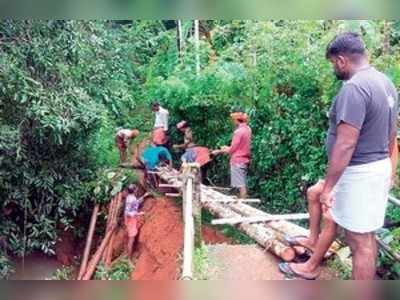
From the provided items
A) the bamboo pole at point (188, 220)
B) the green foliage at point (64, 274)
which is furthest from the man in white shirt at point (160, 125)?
the green foliage at point (64, 274)

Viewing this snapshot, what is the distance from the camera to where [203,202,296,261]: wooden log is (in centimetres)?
204

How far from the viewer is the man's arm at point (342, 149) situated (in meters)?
1.63

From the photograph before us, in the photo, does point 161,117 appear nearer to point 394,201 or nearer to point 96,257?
point 96,257

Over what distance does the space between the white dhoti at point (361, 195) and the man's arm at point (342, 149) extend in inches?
3.7

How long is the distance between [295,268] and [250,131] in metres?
0.83

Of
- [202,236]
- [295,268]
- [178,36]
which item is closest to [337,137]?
[295,268]

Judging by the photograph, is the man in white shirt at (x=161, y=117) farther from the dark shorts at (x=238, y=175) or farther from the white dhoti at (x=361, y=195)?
the white dhoti at (x=361, y=195)

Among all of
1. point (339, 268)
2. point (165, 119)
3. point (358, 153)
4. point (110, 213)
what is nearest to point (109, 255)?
point (110, 213)

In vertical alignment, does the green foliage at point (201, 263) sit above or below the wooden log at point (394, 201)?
below

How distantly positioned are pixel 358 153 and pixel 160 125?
111cm

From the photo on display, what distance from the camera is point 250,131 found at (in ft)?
8.69

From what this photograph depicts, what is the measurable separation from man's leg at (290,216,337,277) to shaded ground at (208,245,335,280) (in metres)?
0.11

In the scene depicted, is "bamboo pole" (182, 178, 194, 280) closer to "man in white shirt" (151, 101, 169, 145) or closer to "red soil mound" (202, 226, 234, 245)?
"red soil mound" (202, 226, 234, 245)

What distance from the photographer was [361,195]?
5.88ft
